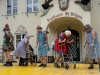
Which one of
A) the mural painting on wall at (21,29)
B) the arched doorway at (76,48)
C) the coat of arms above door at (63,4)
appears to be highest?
the coat of arms above door at (63,4)

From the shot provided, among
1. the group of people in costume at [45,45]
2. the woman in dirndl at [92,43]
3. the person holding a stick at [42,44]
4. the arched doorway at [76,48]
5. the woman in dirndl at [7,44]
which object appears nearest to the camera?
the woman in dirndl at [92,43]

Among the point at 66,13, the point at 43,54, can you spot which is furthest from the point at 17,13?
the point at 43,54

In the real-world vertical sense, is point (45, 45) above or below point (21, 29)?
below

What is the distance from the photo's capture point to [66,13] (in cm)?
1150

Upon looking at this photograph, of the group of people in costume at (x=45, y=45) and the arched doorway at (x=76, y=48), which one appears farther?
the arched doorway at (x=76, y=48)

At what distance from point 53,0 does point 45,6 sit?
2.17 feet

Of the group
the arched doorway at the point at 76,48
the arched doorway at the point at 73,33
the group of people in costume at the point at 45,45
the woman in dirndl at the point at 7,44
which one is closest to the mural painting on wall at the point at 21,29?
the arched doorway at the point at 73,33

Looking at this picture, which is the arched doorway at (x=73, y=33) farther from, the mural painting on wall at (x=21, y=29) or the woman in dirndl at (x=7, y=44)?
the woman in dirndl at (x=7, y=44)

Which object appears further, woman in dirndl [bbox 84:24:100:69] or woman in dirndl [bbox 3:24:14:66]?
woman in dirndl [bbox 3:24:14:66]

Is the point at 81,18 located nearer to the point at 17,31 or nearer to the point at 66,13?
the point at 66,13

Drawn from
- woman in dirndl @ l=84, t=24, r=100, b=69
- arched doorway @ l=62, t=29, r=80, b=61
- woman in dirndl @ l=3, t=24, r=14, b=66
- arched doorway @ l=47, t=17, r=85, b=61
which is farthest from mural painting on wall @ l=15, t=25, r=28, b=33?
woman in dirndl @ l=84, t=24, r=100, b=69

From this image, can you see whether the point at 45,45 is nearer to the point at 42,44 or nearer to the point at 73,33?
the point at 42,44

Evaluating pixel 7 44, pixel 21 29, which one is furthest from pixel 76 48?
pixel 7 44

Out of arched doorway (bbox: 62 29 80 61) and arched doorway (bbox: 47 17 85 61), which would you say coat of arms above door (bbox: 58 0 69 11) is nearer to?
arched doorway (bbox: 47 17 85 61)
